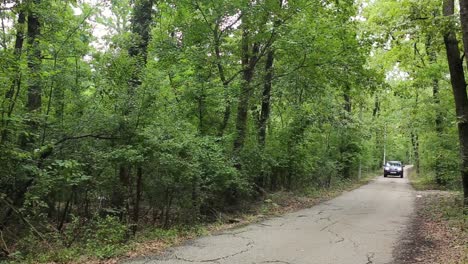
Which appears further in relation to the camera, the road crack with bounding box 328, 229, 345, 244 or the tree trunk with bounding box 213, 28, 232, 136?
the tree trunk with bounding box 213, 28, 232, 136

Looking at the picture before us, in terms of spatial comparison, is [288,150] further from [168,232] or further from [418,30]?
[168,232]

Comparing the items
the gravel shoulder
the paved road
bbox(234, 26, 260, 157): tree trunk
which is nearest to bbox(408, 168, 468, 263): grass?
the gravel shoulder

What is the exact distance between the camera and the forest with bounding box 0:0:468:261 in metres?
8.19

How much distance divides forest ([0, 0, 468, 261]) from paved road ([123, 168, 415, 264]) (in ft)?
5.49

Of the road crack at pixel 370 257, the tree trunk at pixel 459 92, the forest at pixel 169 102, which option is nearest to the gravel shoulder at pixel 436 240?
the road crack at pixel 370 257

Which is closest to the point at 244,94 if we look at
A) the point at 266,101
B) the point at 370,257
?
the point at 266,101

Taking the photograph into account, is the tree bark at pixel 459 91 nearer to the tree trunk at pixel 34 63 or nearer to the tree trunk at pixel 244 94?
the tree trunk at pixel 244 94

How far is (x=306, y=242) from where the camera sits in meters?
8.75

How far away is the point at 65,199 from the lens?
939 centimetres

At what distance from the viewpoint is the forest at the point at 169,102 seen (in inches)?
322

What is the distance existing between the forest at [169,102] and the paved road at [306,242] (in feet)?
5.49

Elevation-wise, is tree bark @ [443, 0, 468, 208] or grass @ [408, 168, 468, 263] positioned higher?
tree bark @ [443, 0, 468, 208]

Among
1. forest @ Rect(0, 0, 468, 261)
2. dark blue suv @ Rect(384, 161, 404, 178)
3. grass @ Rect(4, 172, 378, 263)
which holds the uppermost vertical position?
forest @ Rect(0, 0, 468, 261)

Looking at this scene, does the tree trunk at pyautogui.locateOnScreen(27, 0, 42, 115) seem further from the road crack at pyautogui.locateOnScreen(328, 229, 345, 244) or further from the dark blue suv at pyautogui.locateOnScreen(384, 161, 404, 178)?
the dark blue suv at pyautogui.locateOnScreen(384, 161, 404, 178)
